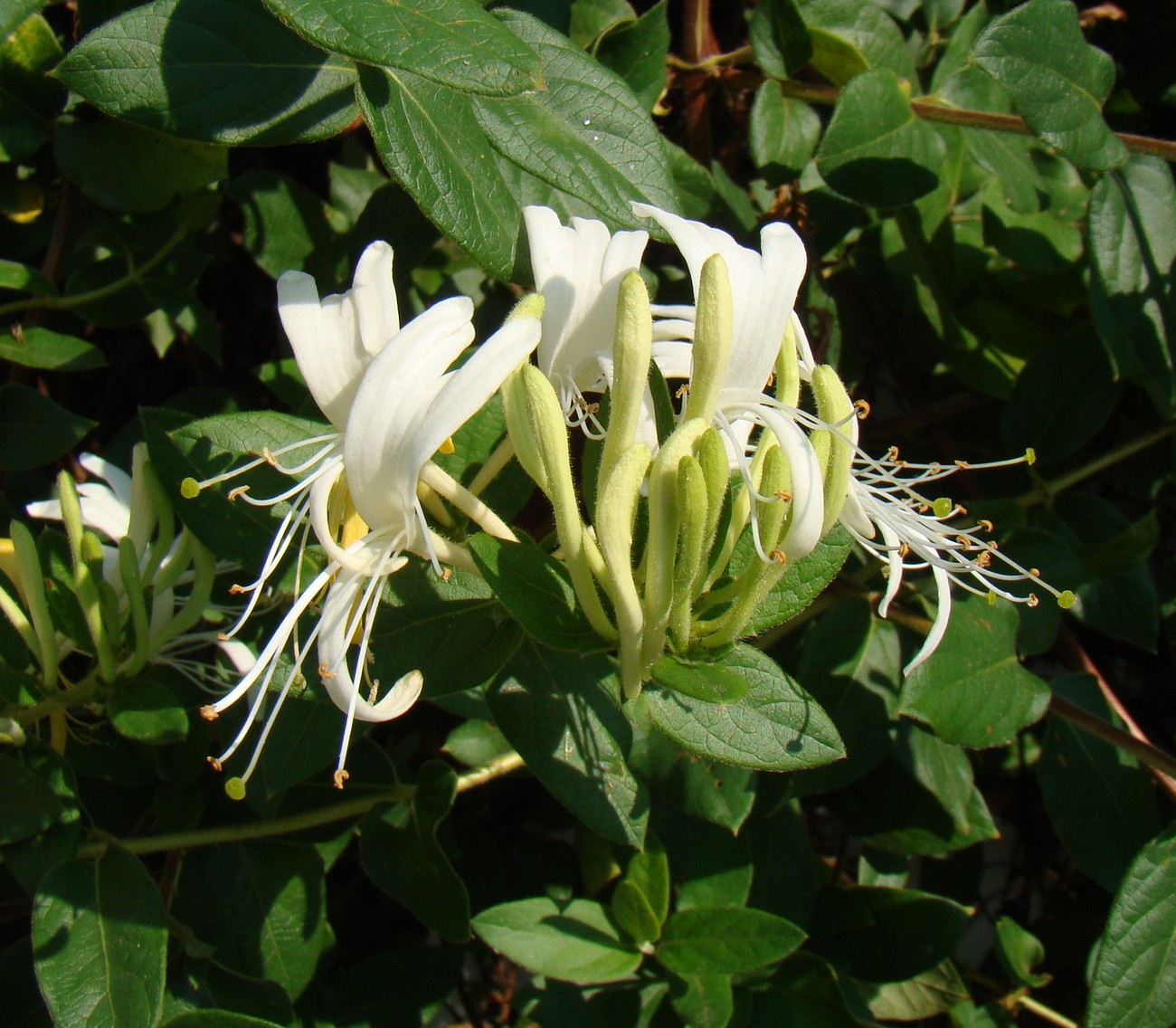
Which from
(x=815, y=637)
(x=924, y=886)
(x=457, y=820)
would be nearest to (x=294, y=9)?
(x=815, y=637)

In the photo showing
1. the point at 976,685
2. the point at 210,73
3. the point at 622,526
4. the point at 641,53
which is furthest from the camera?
the point at 641,53

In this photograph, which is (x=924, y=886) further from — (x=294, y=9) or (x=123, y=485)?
(x=294, y=9)

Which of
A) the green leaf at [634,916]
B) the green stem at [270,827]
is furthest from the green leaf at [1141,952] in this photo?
the green stem at [270,827]

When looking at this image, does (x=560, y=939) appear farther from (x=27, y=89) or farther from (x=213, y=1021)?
(x=27, y=89)

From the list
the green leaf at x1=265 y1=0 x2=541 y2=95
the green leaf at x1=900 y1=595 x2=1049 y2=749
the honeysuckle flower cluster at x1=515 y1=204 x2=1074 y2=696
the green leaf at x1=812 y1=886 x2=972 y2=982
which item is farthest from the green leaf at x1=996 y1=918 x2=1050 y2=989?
the green leaf at x1=265 y1=0 x2=541 y2=95

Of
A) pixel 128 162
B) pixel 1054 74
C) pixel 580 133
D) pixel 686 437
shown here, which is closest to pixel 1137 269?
pixel 1054 74

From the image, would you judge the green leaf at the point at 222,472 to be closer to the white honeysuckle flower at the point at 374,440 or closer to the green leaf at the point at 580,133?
the white honeysuckle flower at the point at 374,440

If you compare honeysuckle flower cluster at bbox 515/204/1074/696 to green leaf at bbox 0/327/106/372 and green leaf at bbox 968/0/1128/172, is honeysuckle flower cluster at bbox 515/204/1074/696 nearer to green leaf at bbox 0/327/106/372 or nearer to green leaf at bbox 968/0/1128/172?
green leaf at bbox 968/0/1128/172
